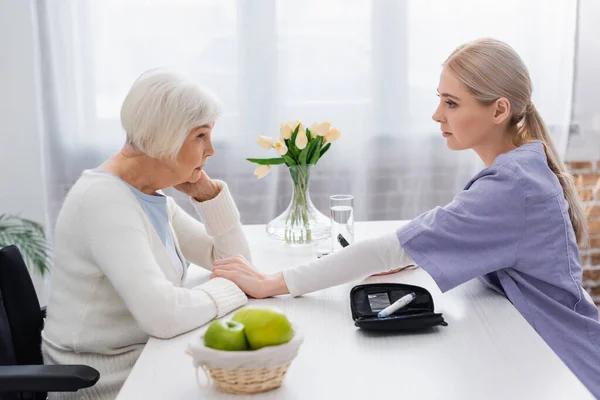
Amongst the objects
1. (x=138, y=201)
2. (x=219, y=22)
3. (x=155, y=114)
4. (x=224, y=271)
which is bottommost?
(x=224, y=271)

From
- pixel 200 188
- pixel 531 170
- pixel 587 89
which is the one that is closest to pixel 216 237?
pixel 200 188

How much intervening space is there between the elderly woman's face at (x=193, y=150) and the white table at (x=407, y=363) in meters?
0.34

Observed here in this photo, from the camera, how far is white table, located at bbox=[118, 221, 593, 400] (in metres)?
1.13

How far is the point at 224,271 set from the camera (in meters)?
1.63

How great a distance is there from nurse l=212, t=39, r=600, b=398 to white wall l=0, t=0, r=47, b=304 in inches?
71.6

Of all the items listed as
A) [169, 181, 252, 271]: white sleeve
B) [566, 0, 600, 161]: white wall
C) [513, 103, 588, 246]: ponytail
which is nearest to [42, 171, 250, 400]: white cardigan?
[169, 181, 252, 271]: white sleeve

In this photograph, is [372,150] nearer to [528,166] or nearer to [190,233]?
[190,233]

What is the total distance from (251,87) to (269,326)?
2.16 meters

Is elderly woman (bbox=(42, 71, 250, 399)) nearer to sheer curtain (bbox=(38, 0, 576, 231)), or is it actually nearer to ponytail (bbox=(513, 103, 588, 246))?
ponytail (bbox=(513, 103, 588, 246))

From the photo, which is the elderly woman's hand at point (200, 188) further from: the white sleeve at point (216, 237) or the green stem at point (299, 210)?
the green stem at point (299, 210)

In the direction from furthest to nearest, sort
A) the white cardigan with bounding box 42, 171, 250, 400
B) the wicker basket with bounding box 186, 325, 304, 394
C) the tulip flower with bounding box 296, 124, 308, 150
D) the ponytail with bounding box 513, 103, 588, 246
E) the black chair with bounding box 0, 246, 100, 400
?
the tulip flower with bounding box 296, 124, 308, 150 < the ponytail with bounding box 513, 103, 588, 246 < the black chair with bounding box 0, 246, 100, 400 < the white cardigan with bounding box 42, 171, 250, 400 < the wicker basket with bounding box 186, 325, 304, 394

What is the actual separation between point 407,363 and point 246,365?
0.94 ft

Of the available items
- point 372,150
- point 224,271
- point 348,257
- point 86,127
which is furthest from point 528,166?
point 86,127

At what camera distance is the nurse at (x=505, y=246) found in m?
1.52
